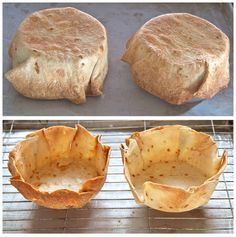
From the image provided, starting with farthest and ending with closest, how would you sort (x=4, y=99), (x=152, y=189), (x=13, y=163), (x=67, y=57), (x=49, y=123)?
(x=49, y=123), (x=4, y=99), (x=67, y=57), (x=13, y=163), (x=152, y=189)

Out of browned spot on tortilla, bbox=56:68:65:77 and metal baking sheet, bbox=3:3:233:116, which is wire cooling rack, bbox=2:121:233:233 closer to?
metal baking sheet, bbox=3:3:233:116

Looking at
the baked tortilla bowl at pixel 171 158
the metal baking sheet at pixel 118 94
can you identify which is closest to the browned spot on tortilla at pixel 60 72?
the metal baking sheet at pixel 118 94

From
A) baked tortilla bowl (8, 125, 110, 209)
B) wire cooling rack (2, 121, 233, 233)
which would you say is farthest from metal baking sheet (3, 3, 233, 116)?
wire cooling rack (2, 121, 233, 233)

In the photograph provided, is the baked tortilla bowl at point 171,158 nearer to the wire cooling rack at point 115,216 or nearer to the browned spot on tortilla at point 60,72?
the wire cooling rack at point 115,216

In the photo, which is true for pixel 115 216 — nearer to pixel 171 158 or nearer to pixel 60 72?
pixel 171 158

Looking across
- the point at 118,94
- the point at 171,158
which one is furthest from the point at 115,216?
the point at 118,94

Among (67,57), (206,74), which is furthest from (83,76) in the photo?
(206,74)

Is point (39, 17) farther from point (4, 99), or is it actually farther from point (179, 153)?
point (179, 153)
